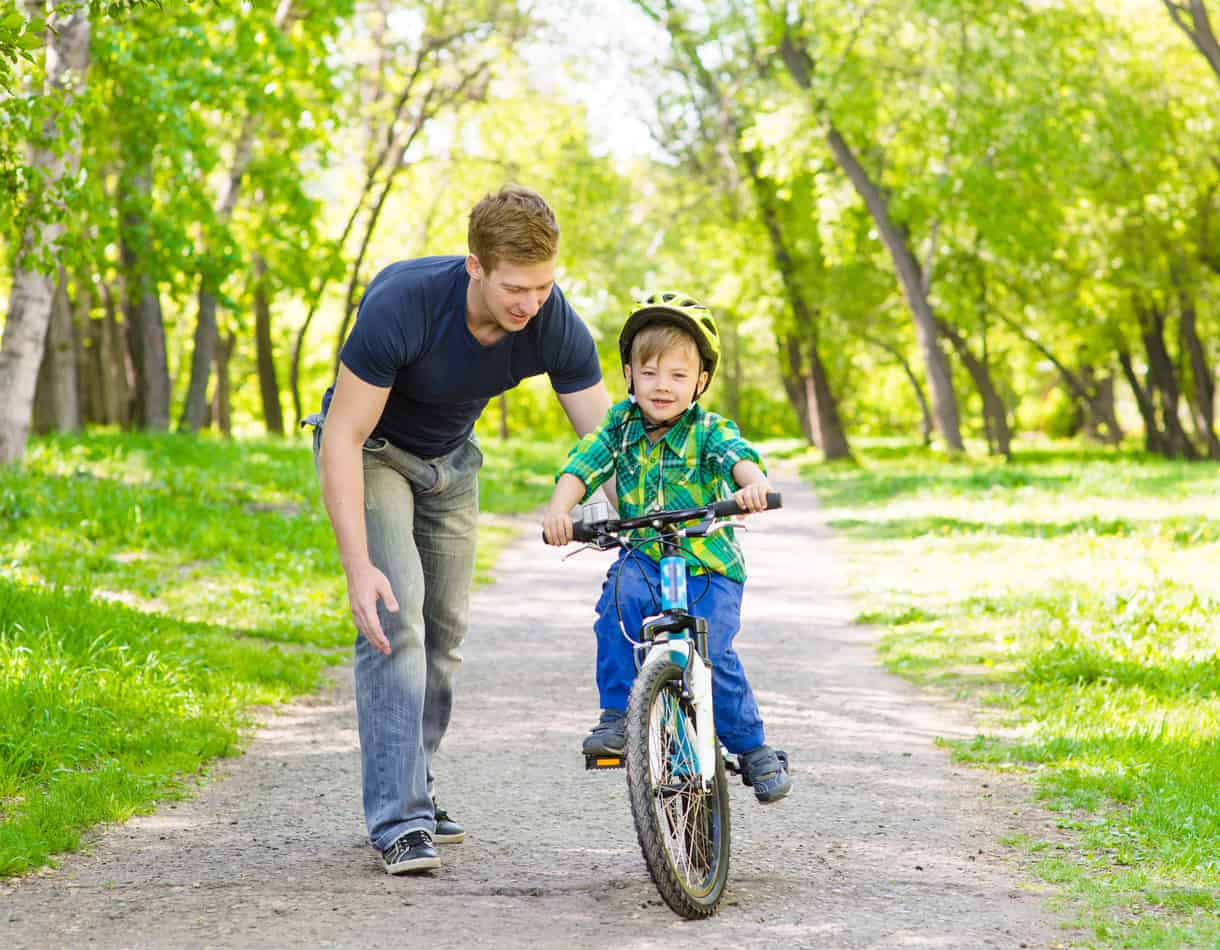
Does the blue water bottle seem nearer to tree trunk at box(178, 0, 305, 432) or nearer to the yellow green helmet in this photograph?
the yellow green helmet

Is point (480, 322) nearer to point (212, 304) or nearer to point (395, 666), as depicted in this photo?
point (395, 666)

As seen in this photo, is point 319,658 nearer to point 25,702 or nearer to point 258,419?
point 25,702

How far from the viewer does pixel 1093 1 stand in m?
31.4

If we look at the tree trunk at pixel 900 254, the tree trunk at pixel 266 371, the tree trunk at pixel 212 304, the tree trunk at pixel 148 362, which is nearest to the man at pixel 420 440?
the tree trunk at pixel 212 304

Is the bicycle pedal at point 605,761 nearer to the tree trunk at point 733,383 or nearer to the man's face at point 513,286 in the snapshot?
the man's face at point 513,286

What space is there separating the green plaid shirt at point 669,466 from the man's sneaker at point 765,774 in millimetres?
603

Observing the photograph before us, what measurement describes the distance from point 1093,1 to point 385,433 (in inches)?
1197

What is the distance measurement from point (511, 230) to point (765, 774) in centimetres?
185

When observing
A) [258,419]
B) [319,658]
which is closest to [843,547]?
[319,658]

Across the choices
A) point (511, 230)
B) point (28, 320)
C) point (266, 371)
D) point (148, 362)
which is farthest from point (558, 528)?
point (266, 371)

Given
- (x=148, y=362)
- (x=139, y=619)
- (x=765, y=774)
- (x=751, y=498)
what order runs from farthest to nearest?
1. (x=148, y=362)
2. (x=139, y=619)
3. (x=765, y=774)
4. (x=751, y=498)

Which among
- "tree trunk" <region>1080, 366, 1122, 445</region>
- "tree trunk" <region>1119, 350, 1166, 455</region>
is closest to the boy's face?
A: "tree trunk" <region>1119, 350, 1166, 455</region>

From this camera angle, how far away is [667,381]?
438cm

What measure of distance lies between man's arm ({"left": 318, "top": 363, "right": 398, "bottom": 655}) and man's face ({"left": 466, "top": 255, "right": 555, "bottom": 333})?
0.42 m
